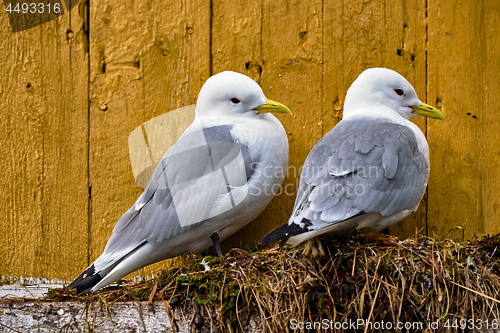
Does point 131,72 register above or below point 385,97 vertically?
above

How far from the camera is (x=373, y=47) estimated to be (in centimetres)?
239

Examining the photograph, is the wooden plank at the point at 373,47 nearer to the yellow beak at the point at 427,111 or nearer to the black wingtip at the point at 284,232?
the yellow beak at the point at 427,111

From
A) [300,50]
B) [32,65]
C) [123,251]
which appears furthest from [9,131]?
[300,50]

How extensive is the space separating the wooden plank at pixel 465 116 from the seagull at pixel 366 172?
25cm

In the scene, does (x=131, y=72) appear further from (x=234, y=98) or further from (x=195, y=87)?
(x=234, y=98)

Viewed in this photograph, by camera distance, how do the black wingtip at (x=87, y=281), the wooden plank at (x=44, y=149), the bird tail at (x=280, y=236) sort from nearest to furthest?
the bird tail at (x=280, y=236) < the black wingtip at (x=87, y=281) < the wooden plank at (x=44, y=149)

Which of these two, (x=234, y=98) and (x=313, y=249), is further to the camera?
(x=234, y=98)

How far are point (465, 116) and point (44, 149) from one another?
209cm

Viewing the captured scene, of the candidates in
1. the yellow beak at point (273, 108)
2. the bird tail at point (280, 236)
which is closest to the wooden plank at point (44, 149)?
the yellow beak at point (273, 108)

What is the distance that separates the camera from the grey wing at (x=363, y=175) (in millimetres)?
1754

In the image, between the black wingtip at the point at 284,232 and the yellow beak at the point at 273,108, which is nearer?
the black wingtip at the point at 284,232

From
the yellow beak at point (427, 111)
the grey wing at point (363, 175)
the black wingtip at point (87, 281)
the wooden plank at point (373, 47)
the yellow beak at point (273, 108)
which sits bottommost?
the black wingtip at point (87, 281)

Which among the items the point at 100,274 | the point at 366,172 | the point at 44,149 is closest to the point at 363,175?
the point at 366,172

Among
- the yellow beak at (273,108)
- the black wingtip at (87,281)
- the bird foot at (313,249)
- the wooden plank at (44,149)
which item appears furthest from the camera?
the wooden plank at (44,149)
